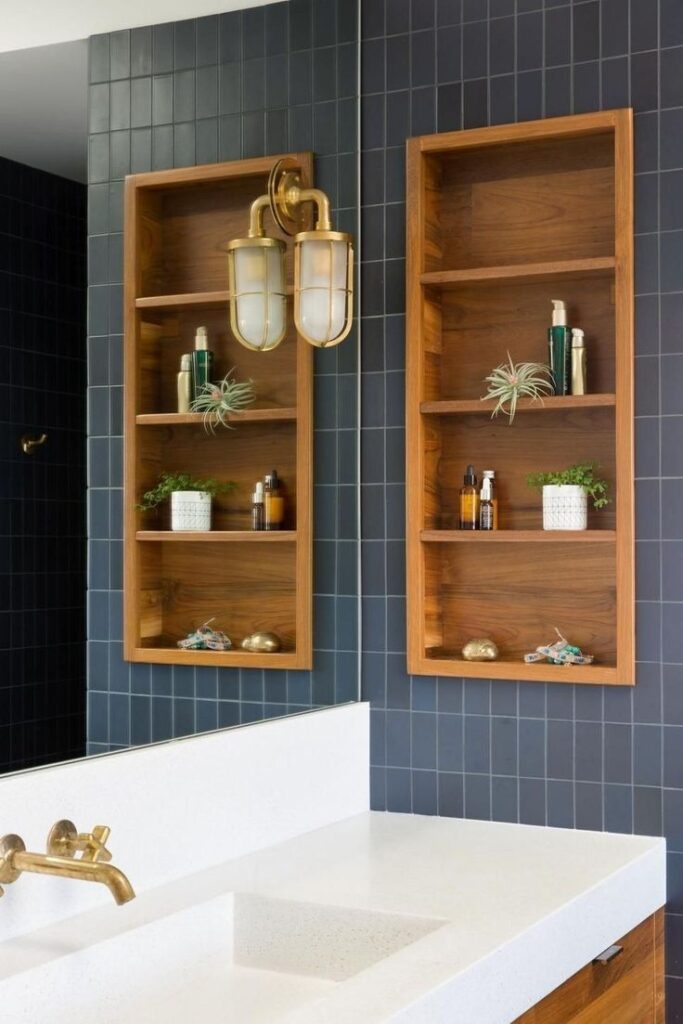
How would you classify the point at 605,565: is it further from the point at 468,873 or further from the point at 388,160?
the point at 388,160

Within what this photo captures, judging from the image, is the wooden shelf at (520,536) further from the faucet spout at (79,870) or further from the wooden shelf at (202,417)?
the faucet spout at (79,870)

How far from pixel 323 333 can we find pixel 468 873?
1034mm

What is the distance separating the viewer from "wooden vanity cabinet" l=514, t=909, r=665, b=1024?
196cm

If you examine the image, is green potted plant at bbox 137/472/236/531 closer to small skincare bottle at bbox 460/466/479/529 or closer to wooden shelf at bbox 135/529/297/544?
wooden shelf at bbox 135/529/297/544

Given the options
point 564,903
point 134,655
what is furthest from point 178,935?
point 564,903

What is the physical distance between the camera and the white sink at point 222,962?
5.52 feet

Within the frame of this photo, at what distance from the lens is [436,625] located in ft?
8.79

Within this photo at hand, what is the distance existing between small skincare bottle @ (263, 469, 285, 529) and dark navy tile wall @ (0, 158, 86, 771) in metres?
0.58

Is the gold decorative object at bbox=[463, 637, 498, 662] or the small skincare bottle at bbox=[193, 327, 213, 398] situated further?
the gold decorative object at bbox=[463, 637, 498, 662]

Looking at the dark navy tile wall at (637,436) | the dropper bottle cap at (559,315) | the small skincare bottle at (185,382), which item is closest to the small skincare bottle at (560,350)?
the dropper bottle cap at (559,315)

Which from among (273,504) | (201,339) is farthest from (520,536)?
(201,339)

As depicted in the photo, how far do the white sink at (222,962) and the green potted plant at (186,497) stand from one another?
25.0 inches

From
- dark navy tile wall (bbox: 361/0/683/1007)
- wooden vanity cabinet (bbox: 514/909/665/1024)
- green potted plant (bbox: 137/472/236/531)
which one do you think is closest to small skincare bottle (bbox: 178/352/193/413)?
green potted plant (bbox: 137/472/236/531)

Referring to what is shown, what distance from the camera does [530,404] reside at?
8.21ft
